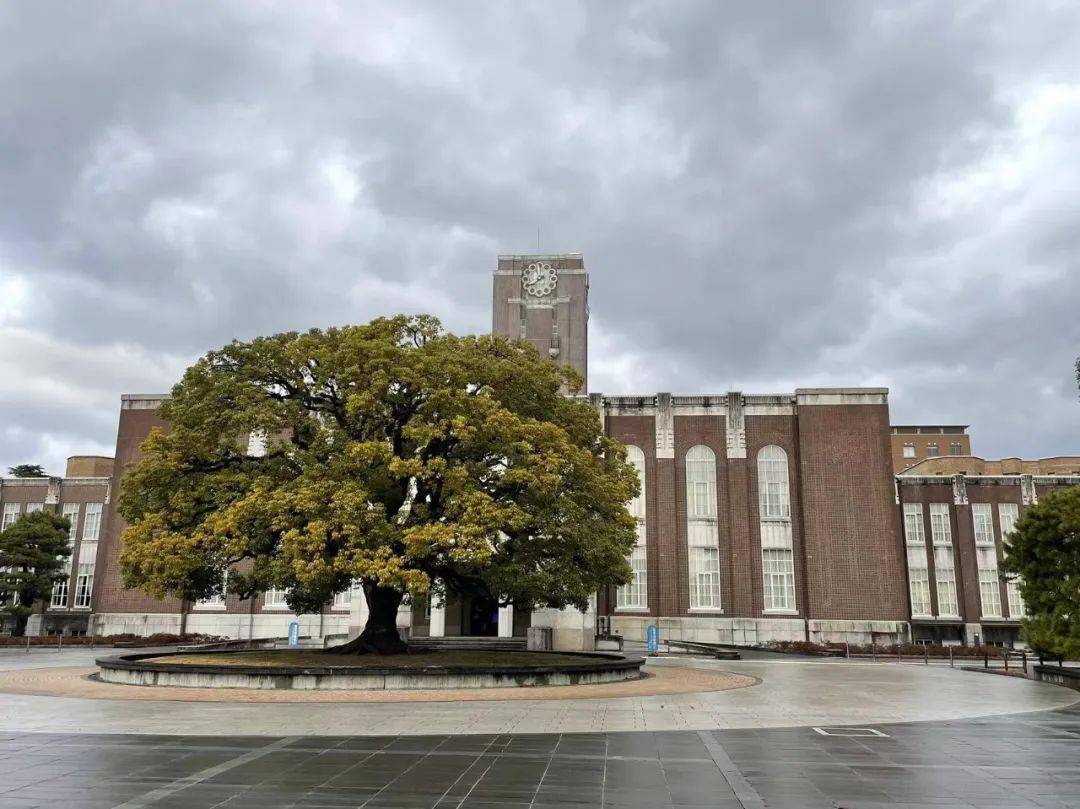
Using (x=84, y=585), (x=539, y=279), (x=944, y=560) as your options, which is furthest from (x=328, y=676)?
(x=539, y=279)

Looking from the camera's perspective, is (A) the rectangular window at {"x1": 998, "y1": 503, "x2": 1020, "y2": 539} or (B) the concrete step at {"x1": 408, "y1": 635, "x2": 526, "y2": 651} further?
(A) the rectangular window at {"x1": 998, "y1": 503, "x2": 1020, "y2": 539}

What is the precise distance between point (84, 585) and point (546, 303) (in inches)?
1557

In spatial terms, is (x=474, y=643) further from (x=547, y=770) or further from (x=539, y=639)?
(x=547, y=770)

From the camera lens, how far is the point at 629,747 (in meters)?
11.7

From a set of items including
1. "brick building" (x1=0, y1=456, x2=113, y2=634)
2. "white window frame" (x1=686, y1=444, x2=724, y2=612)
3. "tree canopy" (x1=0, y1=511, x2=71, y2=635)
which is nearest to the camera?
"tree canopy" (x1=0, y1=511, x2=71, y2=635)

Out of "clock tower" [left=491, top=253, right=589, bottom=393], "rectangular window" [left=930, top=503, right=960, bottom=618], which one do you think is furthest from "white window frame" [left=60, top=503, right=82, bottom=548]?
"rectangular window" [left=930, top=503, right=960, bottom=618]

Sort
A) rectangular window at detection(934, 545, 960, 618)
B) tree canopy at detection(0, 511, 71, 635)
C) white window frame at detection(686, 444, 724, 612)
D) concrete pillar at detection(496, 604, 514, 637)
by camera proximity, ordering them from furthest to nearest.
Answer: rectangular window at detection(934, 545, 960, 618), white window frame at detection(686, 444, 724, 612), tree canopy at detection(0, 511, 71, 635), concrete pillar at detection(496, 604, 514, 637)

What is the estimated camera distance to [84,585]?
5500 cm

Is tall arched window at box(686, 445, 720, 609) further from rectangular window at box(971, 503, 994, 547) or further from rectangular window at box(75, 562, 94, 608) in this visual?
rectangular window at box(75, 562, 94, 608)

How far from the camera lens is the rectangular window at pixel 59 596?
180ft

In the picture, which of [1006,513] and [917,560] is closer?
[917,560]

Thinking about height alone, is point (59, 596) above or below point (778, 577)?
below

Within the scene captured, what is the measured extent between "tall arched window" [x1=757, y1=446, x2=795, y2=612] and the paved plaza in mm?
29356

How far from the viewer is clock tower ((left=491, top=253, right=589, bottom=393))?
6756cm
